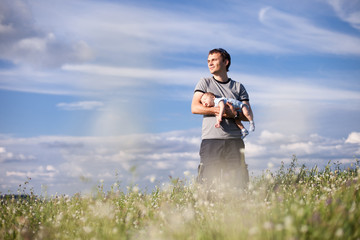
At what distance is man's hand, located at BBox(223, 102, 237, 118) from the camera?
636 centimetres

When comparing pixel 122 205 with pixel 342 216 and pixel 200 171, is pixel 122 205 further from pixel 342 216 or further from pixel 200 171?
pixel 342 216

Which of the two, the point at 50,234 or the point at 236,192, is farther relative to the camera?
the point at 236,192

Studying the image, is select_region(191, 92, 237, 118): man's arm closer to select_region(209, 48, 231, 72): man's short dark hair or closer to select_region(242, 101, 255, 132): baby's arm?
select_region(242, 101, 255, 132): baby's arm

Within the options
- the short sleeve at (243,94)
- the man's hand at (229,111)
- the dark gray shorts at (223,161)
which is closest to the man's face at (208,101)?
the man's hand at (229,111)

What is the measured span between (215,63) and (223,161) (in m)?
1.94

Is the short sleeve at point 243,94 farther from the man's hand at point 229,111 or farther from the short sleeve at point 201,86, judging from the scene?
the short sleeve at point 201,86

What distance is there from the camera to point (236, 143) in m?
6.62

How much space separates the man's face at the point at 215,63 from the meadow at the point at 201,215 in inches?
91.1

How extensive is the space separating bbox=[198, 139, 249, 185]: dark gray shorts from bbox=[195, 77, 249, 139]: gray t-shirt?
0.38ft

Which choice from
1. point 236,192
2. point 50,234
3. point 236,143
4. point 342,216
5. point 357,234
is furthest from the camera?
point 236,143

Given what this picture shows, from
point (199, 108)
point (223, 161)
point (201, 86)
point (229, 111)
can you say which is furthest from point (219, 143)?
point (201, 86)

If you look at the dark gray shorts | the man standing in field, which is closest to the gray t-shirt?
the man standing in field

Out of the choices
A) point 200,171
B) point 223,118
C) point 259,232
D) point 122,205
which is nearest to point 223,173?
point 200,171

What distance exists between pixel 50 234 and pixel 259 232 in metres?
3.58
